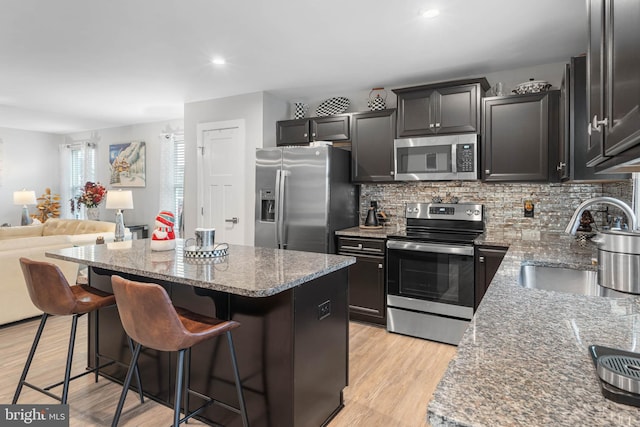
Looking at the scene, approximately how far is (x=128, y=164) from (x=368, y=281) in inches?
203

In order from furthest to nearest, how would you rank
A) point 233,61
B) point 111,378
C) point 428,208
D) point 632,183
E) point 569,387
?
1. point 428,208
2. point 233,61
3. point 111,378
4. point 632,183
5. point 569,387

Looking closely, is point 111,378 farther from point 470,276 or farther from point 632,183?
point 632,183

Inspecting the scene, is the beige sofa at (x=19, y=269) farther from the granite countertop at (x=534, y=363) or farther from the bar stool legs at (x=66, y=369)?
the granite countertop at (x=534, y=363)

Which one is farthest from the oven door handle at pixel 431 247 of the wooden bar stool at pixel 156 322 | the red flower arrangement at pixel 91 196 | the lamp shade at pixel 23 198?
the lamp shade at pixel 23 198

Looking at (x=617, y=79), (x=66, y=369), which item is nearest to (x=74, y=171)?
(x=66, y=369)

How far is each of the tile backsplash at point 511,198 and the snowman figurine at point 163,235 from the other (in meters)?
2.45

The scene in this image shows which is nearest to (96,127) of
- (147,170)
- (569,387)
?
(147,170)

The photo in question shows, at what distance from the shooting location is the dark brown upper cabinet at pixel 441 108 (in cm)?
343

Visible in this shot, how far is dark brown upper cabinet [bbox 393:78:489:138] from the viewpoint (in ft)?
11.3

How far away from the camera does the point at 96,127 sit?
7.02 m

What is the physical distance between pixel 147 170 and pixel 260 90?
324 centimetres

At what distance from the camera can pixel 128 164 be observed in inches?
266

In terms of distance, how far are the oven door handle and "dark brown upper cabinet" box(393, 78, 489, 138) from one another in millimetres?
1069

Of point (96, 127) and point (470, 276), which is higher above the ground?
point (96, 127)
